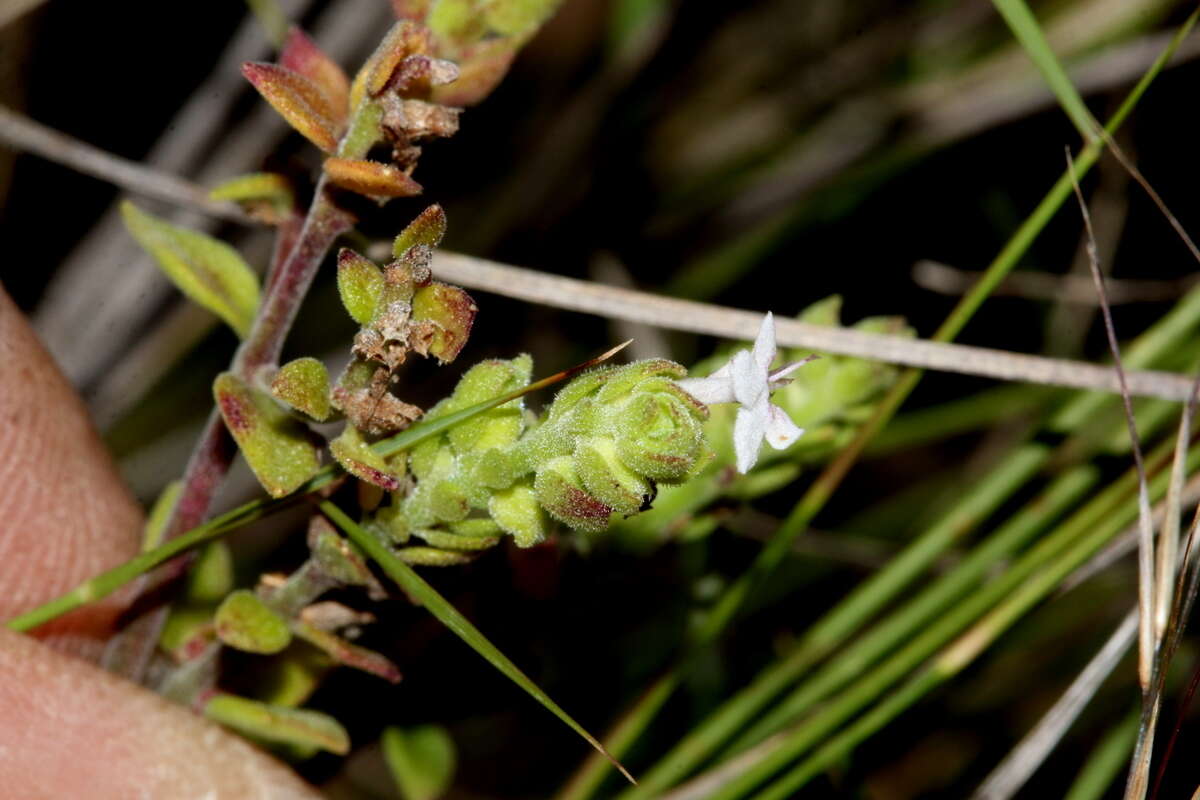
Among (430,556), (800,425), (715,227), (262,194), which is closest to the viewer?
(430,556)

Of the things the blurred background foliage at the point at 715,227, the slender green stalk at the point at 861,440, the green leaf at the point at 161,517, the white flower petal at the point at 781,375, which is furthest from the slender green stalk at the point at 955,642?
the green leaf at the point at 161,517

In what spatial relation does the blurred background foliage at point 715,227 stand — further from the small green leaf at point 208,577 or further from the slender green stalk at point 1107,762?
the small green leaf at point 208,577

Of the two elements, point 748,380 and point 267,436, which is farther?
point 267,436

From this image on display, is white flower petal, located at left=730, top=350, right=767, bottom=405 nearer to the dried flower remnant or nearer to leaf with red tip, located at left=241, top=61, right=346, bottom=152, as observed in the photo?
the dried flower remnant

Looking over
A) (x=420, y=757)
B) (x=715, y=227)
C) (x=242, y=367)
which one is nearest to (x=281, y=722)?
(x=420, y=757)

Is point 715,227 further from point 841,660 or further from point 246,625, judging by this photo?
point 246,625

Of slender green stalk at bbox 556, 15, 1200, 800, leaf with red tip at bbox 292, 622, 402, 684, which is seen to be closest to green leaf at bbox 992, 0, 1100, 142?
slender green stalk at bbox 556, 15, 1200, 800

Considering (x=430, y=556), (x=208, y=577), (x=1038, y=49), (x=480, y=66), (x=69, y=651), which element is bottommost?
(x=69, y=651)
